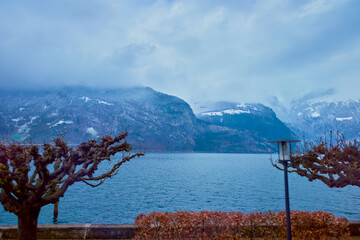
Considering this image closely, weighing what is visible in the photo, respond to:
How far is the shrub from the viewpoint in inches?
518

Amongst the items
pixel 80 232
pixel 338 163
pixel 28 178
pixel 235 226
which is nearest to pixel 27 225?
pixel 28 178

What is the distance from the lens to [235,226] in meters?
13.4

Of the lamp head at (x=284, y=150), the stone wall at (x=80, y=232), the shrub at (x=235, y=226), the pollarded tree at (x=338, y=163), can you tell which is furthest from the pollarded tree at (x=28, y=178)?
the pollarded tree at (x=338, y=163)

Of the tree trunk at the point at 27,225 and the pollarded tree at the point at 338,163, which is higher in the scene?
the pollarded tree at the point at 338,163

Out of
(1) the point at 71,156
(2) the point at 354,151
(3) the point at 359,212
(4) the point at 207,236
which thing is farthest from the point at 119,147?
(3) the point at 359,212

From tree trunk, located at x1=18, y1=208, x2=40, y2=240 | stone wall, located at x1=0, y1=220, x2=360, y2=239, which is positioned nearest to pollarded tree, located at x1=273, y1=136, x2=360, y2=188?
stone wall, located at x1=0, y1=220, x2=360, y2=239

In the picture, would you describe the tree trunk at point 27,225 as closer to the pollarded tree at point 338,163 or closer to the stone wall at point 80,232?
the stone wall at point 80,232

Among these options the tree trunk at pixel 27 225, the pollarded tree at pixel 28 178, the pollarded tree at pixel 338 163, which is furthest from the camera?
the pollarded tree at pixel 338 163

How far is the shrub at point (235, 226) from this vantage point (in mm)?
13164

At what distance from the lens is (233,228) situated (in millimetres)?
13398

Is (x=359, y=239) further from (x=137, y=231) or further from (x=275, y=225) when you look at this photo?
(x=137, y=231)

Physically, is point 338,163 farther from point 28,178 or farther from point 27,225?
point 27,225

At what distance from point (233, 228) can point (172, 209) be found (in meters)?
34.2

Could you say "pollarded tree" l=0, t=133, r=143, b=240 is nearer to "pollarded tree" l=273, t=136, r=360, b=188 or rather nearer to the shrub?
the shrub
